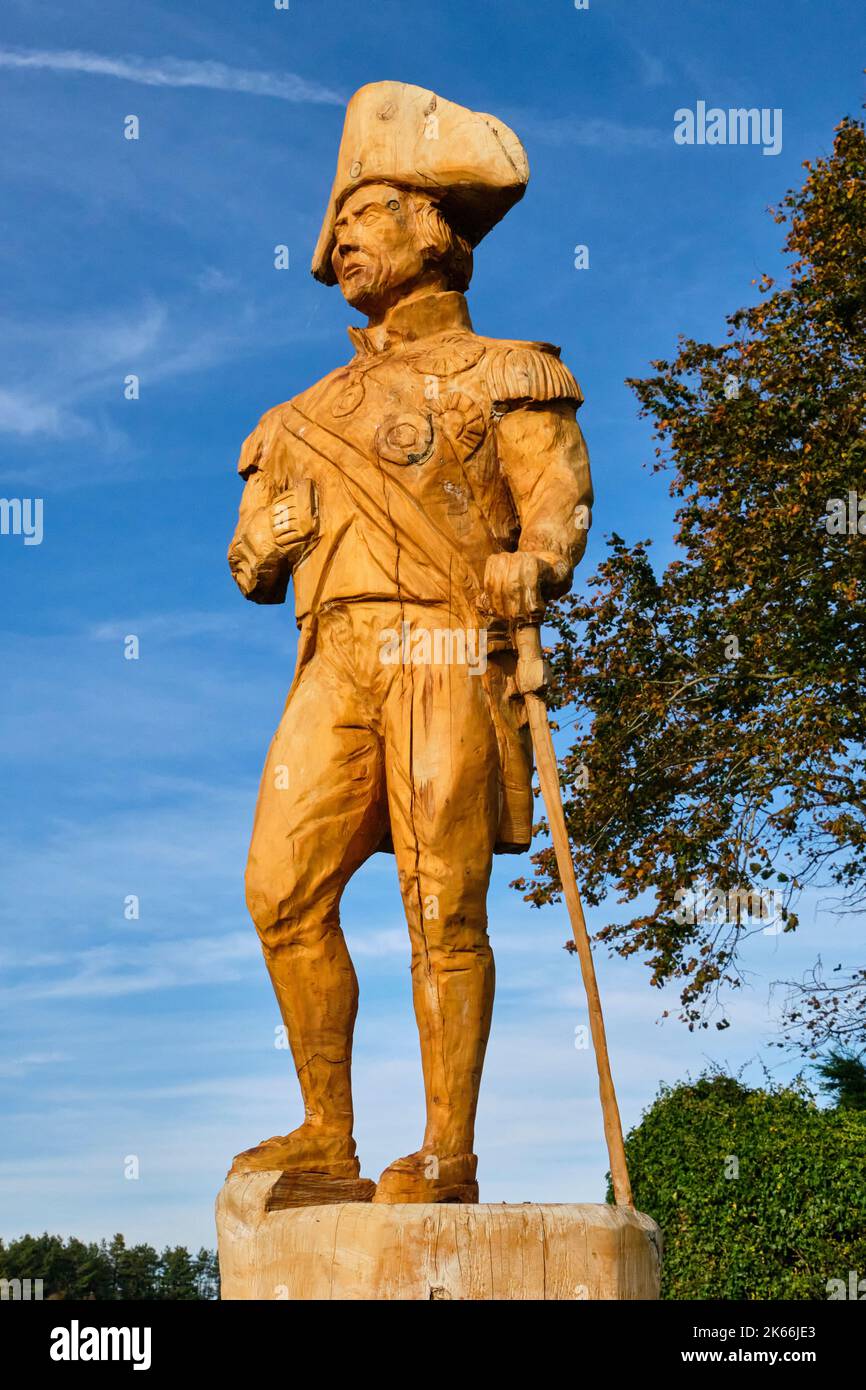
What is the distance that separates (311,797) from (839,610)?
954cm

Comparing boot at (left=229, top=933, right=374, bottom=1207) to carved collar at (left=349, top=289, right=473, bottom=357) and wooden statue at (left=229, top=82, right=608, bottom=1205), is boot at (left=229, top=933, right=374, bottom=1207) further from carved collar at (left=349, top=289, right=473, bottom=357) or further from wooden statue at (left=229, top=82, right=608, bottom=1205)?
carved collar at (left=349, top=289, right=473, bottom=357)

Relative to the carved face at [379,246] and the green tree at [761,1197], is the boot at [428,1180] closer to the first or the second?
the carved face at [379,246]

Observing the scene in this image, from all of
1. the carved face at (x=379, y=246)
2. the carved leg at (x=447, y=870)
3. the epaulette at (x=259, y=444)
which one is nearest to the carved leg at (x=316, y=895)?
the carved leg at (x=447, y=870)

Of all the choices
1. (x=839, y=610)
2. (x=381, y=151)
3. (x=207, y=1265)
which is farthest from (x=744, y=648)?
(x=381, y=151)

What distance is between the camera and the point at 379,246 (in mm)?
5520

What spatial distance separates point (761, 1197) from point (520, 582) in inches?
337

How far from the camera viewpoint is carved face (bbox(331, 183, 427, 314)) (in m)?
5.52

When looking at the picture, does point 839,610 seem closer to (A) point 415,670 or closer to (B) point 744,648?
(B) point 744,648

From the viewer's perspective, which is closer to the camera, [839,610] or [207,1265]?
[207,1265]

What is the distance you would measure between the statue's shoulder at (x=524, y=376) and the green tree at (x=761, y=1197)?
8124 millimetres

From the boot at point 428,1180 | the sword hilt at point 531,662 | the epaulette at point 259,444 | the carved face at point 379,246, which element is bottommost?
the boot at point 428,1180

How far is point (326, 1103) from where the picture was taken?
16.5 feet

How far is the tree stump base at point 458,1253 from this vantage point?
13.9 feet

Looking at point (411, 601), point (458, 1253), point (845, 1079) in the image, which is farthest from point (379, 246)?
point (845, 1079)
